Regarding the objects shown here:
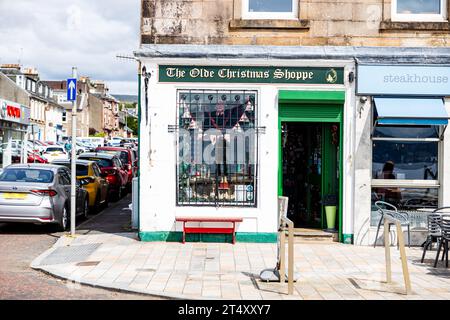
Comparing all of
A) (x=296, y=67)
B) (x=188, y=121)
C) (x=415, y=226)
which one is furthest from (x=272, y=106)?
(x=415, y=226)

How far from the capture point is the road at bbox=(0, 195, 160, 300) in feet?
27.6

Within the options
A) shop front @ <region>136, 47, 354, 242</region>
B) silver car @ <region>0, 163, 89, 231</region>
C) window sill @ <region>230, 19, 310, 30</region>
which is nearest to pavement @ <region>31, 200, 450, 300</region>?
shop front @ <region>136, 47, 354, 242</region>

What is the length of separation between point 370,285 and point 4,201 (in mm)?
8275

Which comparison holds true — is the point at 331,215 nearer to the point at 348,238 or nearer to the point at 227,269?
the point at 348,238

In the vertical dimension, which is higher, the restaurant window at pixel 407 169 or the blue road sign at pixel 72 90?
the blue road sign at pixel 72 90

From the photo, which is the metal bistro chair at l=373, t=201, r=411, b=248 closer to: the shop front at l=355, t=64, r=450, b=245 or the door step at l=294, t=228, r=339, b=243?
the shop front at l=355, t=64, r=450, b=245

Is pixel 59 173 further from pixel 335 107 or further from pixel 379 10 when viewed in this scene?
pixel 379 10

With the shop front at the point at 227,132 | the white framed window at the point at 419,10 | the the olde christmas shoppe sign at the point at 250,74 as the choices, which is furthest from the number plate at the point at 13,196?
the white framed window at the point at 419,10

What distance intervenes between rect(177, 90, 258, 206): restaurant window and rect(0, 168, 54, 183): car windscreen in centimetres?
355

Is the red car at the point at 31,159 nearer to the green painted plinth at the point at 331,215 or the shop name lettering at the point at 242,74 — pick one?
the shop name lettering at the point at 242,74

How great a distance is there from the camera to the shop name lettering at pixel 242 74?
1312 cm

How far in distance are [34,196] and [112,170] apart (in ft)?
28.6

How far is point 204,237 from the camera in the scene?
516 inches

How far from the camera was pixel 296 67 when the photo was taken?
516 inches
